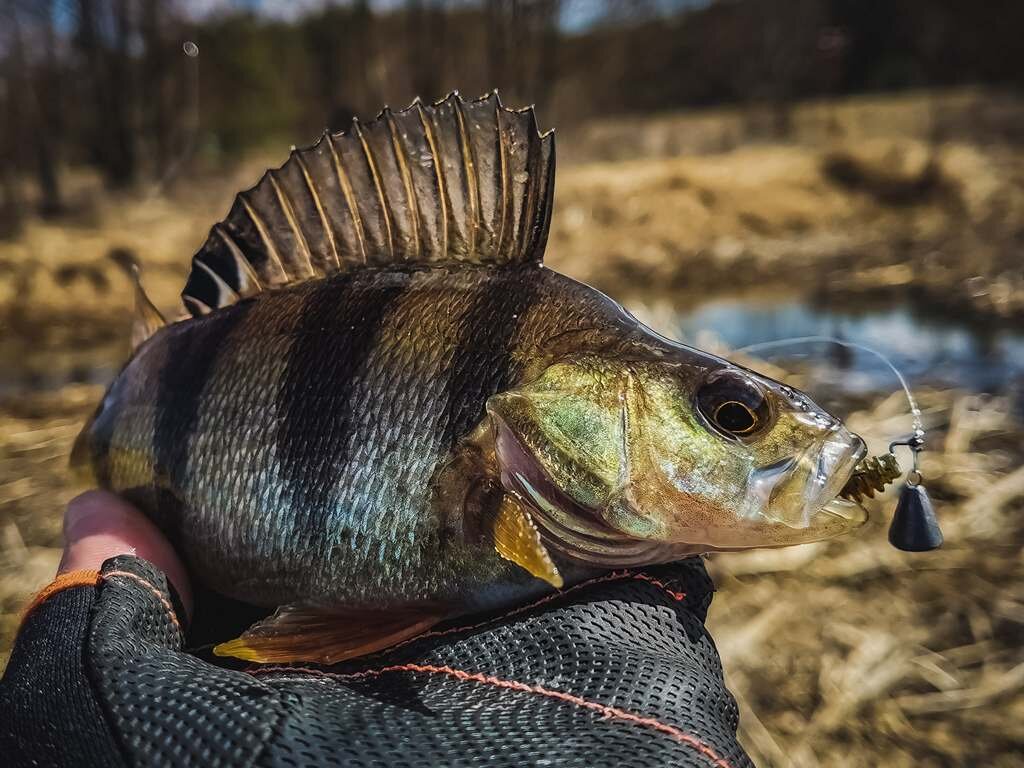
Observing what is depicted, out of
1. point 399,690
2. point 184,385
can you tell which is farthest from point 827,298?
point 399,690

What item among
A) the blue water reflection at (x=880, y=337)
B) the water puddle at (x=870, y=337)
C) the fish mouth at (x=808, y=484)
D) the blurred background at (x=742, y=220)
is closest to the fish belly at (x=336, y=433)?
the fish mouth at (x=808, y=484)

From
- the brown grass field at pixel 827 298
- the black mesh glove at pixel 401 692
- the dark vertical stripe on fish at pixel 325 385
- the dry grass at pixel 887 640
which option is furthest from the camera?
the brown grass field at pixel 827 298

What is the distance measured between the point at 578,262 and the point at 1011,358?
5860 mm

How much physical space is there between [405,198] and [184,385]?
2.52 ft

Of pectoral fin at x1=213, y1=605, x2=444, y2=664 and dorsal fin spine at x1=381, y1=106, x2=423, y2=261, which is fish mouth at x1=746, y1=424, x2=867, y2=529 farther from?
dorsal fin spine at x1=381, y1=106, x2=423, y2=261

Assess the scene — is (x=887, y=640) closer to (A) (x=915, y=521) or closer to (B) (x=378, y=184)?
(A) (x=915, y=521)

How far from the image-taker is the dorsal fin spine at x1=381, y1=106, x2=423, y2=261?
6.34ft

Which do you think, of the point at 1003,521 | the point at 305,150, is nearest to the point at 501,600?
the point at 305,150

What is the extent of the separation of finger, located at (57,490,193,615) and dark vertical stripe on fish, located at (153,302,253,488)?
133 millimetres

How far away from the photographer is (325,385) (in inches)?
74.1

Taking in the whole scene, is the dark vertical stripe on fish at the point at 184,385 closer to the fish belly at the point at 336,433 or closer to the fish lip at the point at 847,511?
the fish belly at the point at 336,433

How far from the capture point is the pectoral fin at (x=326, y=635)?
1.66 metres

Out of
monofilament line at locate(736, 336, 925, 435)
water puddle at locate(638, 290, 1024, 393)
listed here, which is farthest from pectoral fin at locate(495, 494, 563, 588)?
water puddle at locate(638, 290, 1024, 393)

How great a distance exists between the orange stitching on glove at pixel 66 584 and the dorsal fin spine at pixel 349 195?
2.99 feet
